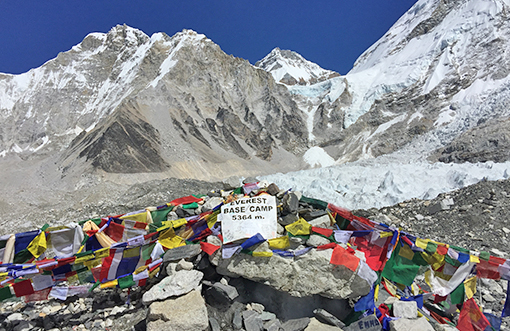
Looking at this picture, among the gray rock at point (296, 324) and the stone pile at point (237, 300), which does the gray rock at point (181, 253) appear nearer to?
the stone pile at point (237, 300)

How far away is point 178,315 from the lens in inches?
159

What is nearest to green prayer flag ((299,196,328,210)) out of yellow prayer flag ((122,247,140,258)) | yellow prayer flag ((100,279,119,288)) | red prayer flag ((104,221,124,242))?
yellow prayer flag ((122,247,140,258))

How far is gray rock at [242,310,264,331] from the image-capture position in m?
4.44

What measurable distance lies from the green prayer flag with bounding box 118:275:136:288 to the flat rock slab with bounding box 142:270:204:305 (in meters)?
0.57

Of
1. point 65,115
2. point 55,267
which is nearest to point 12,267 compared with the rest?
point 55,267

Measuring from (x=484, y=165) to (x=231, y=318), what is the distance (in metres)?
16.0

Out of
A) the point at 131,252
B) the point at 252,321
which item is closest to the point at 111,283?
the point at 131,252

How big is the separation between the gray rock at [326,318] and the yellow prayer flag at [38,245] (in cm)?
508

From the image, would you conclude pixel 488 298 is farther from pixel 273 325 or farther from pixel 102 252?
pixel 102 252

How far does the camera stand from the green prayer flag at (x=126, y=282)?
15.7 ft

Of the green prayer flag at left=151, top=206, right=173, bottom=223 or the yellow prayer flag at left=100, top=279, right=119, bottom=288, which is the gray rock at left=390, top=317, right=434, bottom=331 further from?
the green prayer flag at left=151, top=206, right=173, bottom=223

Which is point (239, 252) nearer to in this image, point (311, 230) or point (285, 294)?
point (285, 294)

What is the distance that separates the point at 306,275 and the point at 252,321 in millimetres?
1136

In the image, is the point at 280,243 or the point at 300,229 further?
the point at 300,229
